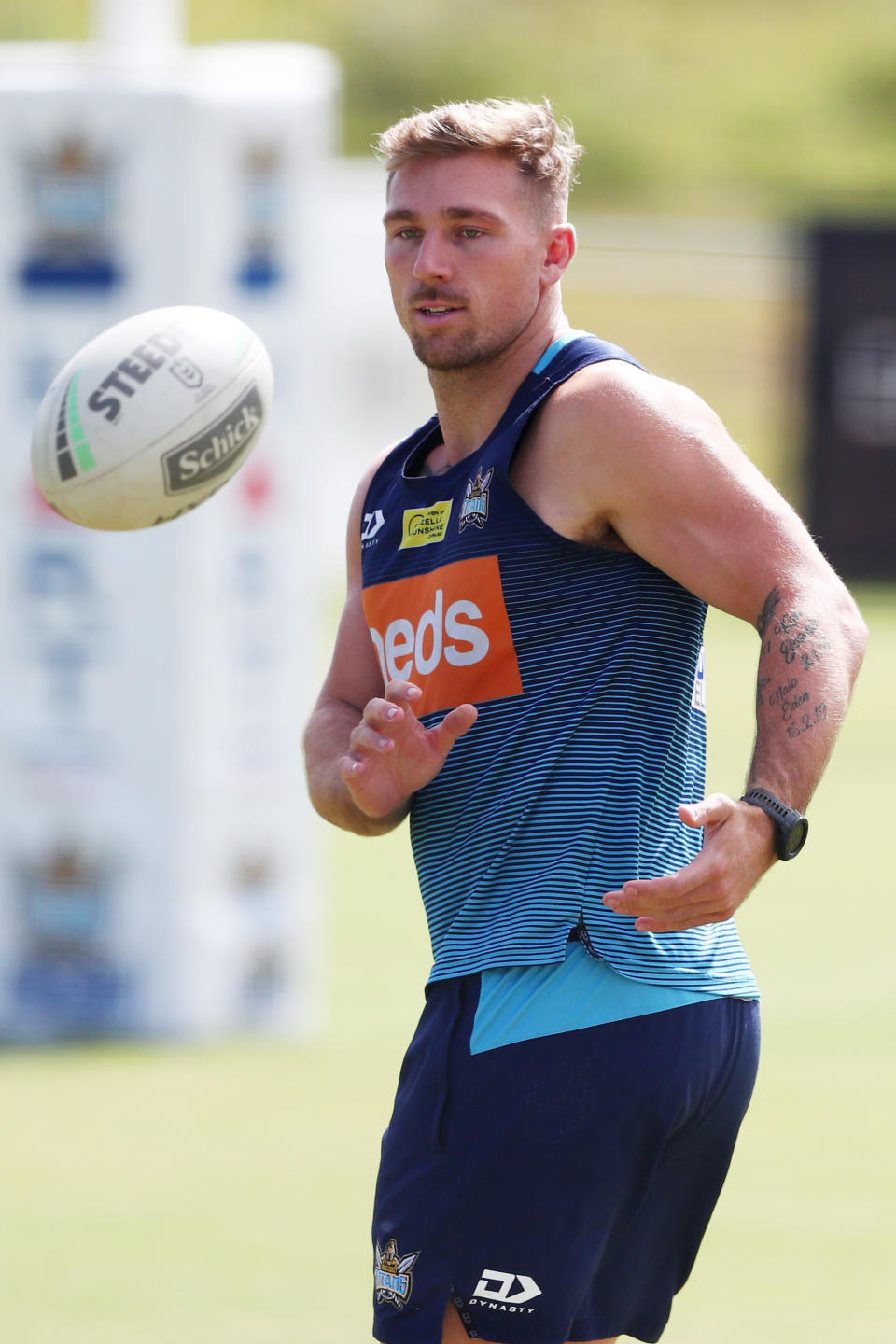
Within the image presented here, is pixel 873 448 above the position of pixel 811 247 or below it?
below

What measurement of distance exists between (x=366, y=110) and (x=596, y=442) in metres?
37.6

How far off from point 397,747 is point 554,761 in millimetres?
231

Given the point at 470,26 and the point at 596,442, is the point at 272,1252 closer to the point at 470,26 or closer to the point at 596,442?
the point at 596,442

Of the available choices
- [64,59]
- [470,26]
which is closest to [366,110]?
[470,26]

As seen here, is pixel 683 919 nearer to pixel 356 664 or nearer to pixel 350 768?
pixel 350 768

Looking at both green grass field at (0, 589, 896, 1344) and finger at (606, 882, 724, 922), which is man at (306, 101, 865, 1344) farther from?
green grass field at (0, 589, 896, 1344)

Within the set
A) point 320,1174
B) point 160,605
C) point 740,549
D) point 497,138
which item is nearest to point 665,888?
point 740,549

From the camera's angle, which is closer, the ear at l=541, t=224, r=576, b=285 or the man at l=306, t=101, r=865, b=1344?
the man at l=306, t=101, r=865, b=1344

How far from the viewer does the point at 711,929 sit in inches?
113

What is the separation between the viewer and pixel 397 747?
2.82 metres

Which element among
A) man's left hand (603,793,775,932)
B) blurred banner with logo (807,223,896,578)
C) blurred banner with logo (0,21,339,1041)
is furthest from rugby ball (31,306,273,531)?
blurred banner with logo (807,223,896,578)

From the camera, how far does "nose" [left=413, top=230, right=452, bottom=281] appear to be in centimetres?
289

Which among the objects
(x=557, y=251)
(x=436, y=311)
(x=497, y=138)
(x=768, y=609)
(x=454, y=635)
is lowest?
(x=454, y=635)

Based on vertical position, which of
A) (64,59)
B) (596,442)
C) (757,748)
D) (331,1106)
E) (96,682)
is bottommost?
(331,1106)
